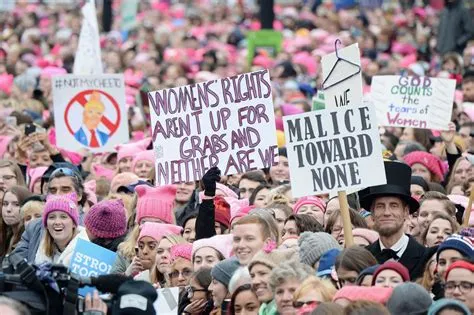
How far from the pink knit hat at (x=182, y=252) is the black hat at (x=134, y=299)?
3149 mm

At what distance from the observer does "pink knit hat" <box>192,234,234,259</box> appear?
11.5 meters

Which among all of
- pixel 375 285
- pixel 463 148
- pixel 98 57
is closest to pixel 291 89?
pixel 98 57

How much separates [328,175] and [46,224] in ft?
6.41

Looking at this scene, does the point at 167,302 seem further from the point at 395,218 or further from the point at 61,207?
the point at 61,207

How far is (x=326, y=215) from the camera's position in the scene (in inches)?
505

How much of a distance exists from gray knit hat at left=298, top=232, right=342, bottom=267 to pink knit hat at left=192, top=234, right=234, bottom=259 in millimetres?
659

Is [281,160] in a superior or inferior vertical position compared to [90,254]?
superior

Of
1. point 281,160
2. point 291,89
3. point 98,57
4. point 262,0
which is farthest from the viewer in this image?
point 262,0

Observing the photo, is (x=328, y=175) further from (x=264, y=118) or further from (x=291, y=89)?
(x=291, y=89)

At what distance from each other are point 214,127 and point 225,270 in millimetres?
2774

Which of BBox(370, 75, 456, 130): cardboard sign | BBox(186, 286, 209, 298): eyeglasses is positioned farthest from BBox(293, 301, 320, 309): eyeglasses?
BBox(370, 75, 456, 130): cardboard sign

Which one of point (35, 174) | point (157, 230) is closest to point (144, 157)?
point (35, 174)

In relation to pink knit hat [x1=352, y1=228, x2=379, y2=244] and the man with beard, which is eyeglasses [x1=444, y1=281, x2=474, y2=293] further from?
pink knit hat [x1=352, y1=228, x2=379, y2=244]

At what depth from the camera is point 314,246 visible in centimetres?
1088
